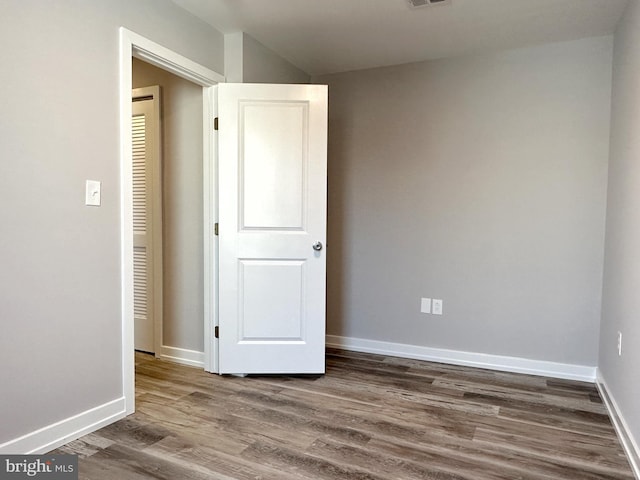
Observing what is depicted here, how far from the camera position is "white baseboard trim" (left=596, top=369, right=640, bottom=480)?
5.95ft

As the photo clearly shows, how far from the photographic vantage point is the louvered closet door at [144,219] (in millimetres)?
3199

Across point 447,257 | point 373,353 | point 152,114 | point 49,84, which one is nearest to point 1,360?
point 49,84

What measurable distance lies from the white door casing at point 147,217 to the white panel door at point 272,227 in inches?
26.4

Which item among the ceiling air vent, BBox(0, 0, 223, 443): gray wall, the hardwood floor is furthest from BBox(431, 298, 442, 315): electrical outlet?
BBox(0, 0, 223, 443): gray wall

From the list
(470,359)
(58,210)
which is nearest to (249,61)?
(58,210)

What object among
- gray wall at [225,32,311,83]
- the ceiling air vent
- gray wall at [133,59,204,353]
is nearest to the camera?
the ceiling air vent

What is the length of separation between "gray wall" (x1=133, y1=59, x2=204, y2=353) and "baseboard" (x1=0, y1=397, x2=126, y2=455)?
2.95 ft

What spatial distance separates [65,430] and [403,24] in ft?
9.77

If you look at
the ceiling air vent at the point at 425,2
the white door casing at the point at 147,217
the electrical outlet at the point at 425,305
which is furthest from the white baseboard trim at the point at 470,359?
the ceiling air vent at the point at 425,2

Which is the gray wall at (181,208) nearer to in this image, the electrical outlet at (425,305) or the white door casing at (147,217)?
the white door casing at (147,217)

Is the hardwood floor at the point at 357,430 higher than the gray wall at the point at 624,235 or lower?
lower

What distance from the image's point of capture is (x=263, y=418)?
2252 millimetres

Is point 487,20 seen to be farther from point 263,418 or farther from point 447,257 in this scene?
point 263,418

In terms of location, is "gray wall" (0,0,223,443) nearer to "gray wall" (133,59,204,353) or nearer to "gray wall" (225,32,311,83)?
"gray wall" (225,32,311,83)
